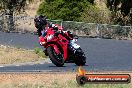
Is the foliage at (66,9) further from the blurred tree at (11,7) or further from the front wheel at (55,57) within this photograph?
the front wheel at (55,57)

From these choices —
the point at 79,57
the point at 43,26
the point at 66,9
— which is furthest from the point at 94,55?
the point at 66,9

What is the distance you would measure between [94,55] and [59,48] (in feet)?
31.8

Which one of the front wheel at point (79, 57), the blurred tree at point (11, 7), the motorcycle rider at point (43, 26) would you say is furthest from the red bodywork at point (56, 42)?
the blurred tree at point (11, 7)

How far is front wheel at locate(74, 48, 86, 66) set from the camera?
1954 cm

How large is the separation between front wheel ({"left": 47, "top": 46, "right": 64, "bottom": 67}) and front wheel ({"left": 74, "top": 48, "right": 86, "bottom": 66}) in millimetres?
564

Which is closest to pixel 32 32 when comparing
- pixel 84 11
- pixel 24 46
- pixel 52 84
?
pixel 84 11

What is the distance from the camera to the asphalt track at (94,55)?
2073 cm

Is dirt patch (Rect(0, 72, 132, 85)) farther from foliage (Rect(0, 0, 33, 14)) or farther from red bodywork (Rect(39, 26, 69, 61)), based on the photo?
foliage (Rect(0, 0, 33, 14))

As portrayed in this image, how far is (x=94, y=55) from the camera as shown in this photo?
2873 cm

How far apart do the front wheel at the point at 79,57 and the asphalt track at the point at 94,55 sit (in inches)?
9.3

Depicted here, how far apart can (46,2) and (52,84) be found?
35544 mm

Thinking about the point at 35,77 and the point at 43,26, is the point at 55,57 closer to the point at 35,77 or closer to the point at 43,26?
the point at 43,26

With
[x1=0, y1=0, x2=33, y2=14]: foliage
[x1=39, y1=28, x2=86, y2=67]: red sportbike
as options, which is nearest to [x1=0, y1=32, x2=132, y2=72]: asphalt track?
[x1=39, y1=28, x2=86, y2=67]: red sportbike

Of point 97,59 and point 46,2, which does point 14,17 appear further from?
point 97,59
